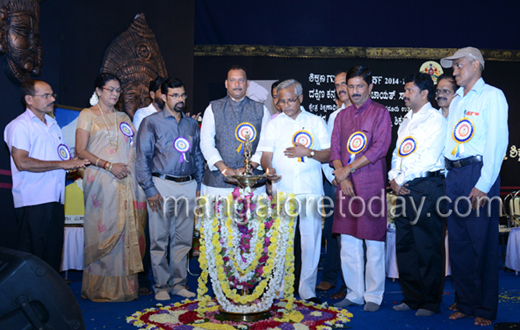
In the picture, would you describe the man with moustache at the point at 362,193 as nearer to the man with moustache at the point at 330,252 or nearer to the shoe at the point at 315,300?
the shoe at the point at 315,300

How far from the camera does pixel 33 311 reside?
1.77 metres

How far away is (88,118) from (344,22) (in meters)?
4.96

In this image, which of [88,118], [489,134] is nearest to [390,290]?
[489,134]

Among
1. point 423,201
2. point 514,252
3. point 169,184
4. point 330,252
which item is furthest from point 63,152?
point 514,252

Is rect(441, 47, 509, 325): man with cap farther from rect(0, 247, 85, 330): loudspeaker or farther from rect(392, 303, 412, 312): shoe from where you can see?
rect(0, 247, 85, 330): loudspeaker

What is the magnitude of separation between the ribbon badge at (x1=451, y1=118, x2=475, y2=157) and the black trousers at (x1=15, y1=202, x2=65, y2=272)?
2.97 metres

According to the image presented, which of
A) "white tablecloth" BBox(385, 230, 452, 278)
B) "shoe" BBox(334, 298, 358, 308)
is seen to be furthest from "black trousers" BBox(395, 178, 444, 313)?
"white tablecloth" BBox(385, 230, 452, 278)

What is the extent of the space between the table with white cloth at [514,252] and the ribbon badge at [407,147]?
8.83 feet

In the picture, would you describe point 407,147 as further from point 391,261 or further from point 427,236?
point 391,261

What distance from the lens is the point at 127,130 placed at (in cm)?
370

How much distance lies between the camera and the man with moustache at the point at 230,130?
3551mm

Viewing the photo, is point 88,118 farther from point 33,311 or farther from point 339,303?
point 339,303

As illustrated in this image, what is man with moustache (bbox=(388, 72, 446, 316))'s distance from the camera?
3162 millimetres

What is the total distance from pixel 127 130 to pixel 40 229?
1021 mm
